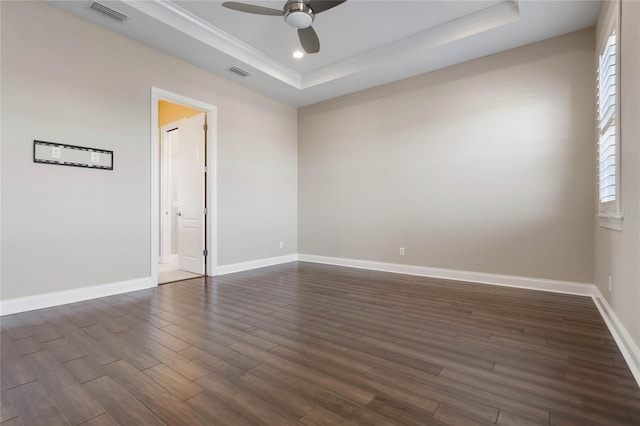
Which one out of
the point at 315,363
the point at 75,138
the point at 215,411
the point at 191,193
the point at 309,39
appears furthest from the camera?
the point at 191,193

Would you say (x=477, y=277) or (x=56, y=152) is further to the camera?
(x=477, y=277)

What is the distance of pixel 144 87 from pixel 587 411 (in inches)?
193

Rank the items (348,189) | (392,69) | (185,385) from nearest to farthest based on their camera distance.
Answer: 1. (185,385)
2. (392,69)
3. (348,189)

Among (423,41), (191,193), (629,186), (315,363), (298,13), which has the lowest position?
(315,363)

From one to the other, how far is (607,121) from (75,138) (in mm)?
5187

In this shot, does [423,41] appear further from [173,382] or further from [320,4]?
[173,382]

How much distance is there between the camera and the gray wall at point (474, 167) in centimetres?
350

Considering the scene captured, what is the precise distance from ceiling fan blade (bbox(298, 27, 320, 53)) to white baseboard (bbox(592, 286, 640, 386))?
3720 mm

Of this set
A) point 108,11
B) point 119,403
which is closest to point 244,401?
point 119,403

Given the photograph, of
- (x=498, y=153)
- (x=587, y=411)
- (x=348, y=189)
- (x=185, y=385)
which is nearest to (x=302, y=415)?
(x=185, y=385)

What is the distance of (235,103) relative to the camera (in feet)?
16.1

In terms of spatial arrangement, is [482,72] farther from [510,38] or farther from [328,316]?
[328,316]

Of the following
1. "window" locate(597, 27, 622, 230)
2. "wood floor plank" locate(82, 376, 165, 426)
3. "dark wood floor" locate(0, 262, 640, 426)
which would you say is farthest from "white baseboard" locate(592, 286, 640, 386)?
"wood floor plank" locate(82, 376, 165, 426)

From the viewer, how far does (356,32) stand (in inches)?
150
